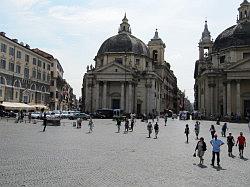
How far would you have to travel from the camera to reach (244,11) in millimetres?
82750

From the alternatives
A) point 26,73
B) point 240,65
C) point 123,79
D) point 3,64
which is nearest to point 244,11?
point 240,65

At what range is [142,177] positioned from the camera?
1318 cm

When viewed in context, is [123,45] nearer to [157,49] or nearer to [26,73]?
[157,49]

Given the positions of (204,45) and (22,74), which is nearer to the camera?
(22,74)

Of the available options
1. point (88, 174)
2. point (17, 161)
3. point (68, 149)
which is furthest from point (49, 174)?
point (68, 149)

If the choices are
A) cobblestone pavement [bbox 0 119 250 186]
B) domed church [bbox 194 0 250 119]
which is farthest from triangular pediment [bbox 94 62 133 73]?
cobblestone pavement [bbox 0 119 250 186]

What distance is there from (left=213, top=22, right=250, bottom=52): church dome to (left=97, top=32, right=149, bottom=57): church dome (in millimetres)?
17724

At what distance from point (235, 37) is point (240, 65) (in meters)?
9.26

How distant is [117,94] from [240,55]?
26.6m

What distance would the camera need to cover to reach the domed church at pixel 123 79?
77.1 metres

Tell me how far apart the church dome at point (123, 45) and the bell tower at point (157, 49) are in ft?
55.2

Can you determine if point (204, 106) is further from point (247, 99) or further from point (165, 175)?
point (165, 175)

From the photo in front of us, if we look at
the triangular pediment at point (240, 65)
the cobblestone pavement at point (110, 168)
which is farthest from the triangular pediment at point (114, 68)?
the cobblestone pavement at point (110, 168)

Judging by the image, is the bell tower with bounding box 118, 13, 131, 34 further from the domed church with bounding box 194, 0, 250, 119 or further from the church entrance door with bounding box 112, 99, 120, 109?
the domed church with bounding box 194, 0, 250, 119
